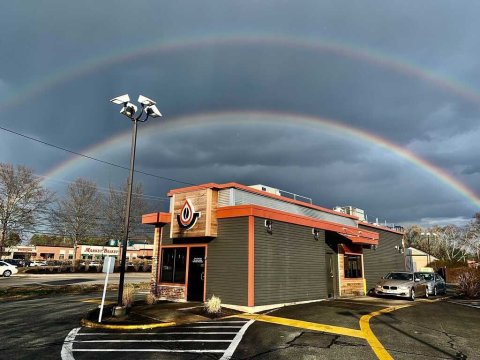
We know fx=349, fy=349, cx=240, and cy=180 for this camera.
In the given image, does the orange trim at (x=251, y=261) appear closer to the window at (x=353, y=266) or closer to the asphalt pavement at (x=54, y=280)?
the window at (x=353, y=266)

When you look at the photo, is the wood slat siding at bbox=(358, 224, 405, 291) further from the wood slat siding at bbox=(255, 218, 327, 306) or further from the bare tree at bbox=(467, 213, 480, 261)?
the bare tree at bbox=(467, 213, 480, 261)

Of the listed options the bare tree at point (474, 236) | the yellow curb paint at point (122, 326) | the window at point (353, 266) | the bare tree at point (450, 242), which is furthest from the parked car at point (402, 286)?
the bare tree at point (450, 242)

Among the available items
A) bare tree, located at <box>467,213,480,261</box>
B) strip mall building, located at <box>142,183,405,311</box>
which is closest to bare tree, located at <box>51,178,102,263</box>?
strip mall building, located at <box>142,183,405,311</box>

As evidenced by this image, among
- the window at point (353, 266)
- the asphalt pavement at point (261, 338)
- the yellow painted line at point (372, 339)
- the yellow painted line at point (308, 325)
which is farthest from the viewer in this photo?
the window at point (353, 266)

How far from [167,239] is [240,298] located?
5899 millimetres

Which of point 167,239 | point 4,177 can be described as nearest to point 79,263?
point 4,177

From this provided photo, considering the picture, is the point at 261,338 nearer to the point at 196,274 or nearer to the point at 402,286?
the point at 196,274

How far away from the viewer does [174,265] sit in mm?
18172

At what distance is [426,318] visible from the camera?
43.9 ft

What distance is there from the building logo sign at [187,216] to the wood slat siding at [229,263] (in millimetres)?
1269

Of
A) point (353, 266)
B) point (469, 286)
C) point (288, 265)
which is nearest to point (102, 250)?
point (353, 266)

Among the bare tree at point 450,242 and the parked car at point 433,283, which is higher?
the bare tree at point 450,242

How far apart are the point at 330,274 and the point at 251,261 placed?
25.8 ft

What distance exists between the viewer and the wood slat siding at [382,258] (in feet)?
84.0
